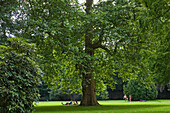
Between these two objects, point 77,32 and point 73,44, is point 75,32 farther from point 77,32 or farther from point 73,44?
point 73,44

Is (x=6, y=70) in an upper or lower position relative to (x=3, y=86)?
upper

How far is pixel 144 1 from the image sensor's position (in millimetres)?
12188

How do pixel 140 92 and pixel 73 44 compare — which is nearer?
pixel 73 44

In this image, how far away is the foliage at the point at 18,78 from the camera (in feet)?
A: 31.4

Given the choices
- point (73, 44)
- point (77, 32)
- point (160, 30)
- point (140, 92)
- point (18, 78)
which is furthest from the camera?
point (140, 92)

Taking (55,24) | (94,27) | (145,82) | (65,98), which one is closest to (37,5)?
(55,24)

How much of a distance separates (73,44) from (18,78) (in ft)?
26.4

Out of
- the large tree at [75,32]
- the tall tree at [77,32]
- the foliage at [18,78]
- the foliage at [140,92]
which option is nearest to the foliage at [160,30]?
the tall tree at [77,32]

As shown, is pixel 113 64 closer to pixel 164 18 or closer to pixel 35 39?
pixel 35 39

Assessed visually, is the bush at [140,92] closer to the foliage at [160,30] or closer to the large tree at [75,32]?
the large tree at [75,32]

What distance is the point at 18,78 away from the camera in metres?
10.0

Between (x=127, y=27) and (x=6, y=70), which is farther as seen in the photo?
(x=127, y=27)

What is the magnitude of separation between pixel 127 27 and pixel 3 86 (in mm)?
12412

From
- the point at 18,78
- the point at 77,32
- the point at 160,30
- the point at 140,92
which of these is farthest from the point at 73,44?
the point at 140,92
